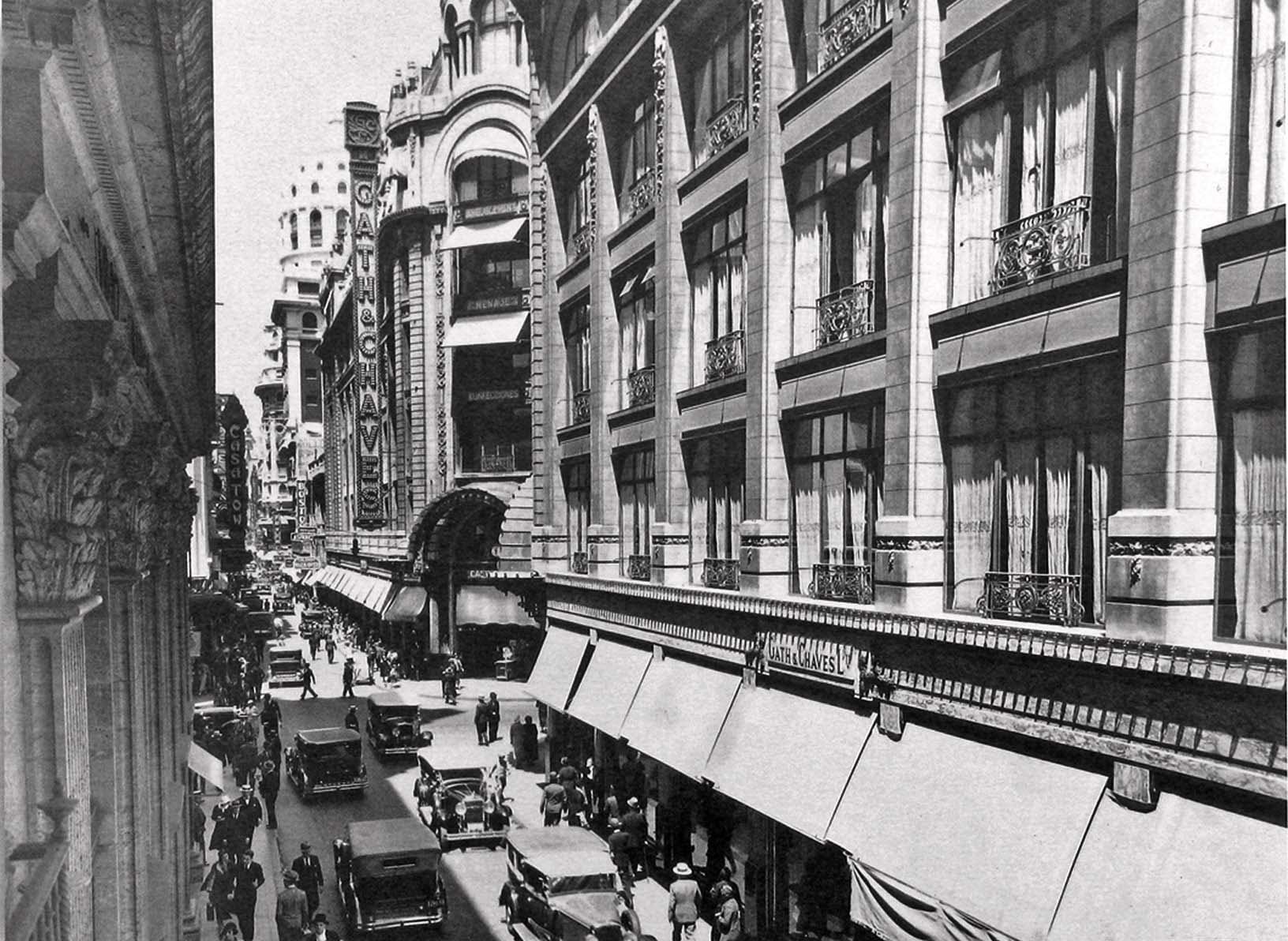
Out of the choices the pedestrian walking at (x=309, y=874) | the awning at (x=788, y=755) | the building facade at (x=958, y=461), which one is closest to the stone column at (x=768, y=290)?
the building facade at (x=958, y=461)

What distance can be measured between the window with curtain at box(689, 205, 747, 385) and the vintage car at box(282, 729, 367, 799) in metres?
13.5

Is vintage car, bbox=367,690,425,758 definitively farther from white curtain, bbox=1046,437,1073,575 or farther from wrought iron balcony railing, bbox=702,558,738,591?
white curtain, bbox=1046,437,1073,575

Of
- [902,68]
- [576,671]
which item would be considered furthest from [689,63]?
[576,671]

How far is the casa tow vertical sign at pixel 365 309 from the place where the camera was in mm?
53125

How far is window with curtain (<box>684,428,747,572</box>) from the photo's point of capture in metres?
18.0

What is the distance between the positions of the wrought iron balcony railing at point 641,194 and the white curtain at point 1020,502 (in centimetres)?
1169

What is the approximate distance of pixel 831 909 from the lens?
14.1 meters

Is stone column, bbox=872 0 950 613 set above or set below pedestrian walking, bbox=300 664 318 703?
above

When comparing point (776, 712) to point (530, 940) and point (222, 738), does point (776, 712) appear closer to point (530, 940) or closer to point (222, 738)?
point (530, 940)

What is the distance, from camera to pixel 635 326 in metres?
22.4

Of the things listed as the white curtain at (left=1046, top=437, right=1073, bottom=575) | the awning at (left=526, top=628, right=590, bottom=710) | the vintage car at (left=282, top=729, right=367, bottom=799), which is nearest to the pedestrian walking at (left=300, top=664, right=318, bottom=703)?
the vintage car at (left=282, top=729, right=367, bottom=799)

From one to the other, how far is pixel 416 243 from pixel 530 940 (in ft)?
126

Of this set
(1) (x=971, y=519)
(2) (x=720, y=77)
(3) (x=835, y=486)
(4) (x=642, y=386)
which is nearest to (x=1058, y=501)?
(1) (x=971, y=519)

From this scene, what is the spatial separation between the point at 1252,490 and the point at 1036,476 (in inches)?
120
